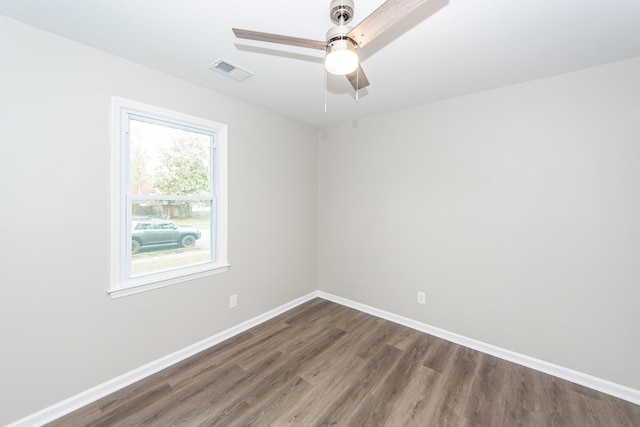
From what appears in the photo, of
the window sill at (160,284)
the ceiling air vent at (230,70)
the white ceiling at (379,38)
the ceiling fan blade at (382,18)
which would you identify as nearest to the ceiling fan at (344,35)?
the ceiling fan blade at (382,18)

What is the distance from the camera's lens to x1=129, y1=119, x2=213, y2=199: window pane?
2143mm

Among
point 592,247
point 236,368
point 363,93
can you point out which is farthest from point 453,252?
point 236,368

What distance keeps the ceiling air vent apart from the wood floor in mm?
2564

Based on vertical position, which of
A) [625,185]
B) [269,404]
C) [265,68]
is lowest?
[269,404]

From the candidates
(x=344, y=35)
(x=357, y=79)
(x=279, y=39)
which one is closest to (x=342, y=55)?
(x=344, y=35)

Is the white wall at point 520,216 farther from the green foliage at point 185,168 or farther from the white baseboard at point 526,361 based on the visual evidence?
the green foliage at point 185,168

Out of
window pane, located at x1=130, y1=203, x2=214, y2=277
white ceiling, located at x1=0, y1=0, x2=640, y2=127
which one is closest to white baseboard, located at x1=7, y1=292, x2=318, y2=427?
window pane, located at x1=130, y1=203, x2=214, y2=277

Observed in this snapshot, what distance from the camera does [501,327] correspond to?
2.45 m

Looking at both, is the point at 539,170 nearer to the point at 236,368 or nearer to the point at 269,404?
the point at 269,404

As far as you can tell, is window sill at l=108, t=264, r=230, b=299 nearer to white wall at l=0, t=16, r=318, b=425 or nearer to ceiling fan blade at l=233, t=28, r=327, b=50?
white wall at l=0, t=16, r=318, b=425

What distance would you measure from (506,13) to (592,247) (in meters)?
1.90

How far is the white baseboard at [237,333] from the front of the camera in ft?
5.74

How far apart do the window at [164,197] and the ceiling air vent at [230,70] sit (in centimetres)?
52

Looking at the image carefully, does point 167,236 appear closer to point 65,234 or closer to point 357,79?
point 65,234
